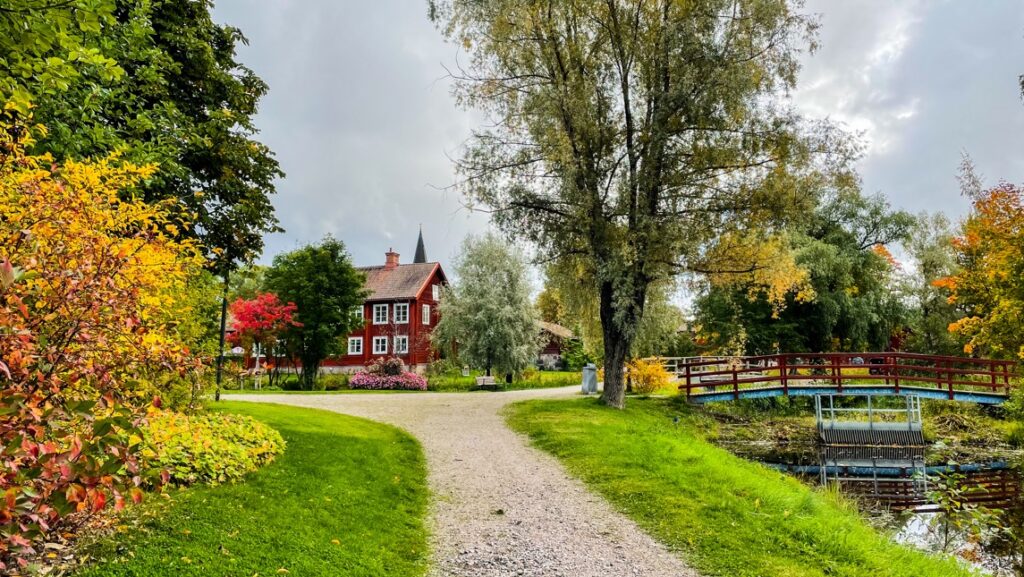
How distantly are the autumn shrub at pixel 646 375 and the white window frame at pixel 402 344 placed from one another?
1898cm

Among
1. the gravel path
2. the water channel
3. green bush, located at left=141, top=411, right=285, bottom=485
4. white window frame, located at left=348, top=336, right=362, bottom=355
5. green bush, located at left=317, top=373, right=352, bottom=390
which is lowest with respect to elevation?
the water channel

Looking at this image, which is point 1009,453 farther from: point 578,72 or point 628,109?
point 578,72

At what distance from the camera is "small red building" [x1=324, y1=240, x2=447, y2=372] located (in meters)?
38.0

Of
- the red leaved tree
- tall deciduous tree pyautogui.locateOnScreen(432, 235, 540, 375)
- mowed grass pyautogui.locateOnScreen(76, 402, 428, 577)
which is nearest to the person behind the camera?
mowed grass pyautogui.locateOnScreen(76, 402, 428, 577)

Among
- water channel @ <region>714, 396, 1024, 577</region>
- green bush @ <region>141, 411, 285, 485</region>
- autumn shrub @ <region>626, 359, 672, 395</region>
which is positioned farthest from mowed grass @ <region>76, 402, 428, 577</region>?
autumn shrub @ <region>626, 359, 672, 395</region>

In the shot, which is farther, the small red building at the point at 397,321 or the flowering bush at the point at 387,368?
the small red building at the point at 397,321

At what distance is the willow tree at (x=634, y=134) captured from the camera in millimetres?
14969

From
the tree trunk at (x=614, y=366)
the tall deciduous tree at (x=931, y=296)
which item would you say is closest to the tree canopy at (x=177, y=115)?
the tree trunk at (x=614, y=366)

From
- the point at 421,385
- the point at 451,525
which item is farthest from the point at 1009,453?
the point at 421,385

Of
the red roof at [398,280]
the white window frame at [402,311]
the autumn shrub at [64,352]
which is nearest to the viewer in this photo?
the autumn shrub at [64,352]

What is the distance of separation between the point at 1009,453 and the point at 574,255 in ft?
43.1

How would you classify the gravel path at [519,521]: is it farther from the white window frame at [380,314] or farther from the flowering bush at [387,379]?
the white window frame at [380,314]

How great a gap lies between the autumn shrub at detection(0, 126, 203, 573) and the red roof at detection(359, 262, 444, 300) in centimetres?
3300

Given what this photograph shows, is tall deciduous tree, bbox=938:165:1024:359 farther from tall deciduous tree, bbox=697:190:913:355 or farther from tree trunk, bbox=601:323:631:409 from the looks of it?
tree trunk, bbox=601:323:631:409
